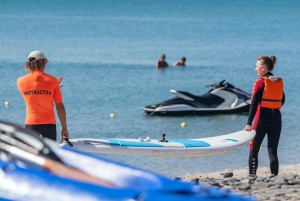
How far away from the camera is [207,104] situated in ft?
67.9

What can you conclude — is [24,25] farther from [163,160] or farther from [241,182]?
[241,182]

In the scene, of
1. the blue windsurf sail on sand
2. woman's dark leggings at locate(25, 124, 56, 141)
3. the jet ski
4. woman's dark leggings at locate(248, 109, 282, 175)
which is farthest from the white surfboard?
the jet ski

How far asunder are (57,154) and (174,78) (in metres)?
28.9

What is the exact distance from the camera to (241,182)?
9141mm

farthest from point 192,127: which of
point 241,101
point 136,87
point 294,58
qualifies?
point 294,58

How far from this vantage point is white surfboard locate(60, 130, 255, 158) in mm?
10242

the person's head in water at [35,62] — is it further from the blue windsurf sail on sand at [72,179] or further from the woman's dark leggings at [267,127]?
the blue windsurf sail on sand at [72,179]

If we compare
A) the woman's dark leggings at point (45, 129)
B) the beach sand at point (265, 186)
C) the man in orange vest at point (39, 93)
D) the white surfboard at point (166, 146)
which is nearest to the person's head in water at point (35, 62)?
the man in orange vest at point (39, 93)

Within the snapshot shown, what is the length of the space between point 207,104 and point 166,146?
991cm


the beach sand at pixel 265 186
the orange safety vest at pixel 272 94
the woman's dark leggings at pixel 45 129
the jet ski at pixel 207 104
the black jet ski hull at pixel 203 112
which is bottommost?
the beach sand at pixel 265 186

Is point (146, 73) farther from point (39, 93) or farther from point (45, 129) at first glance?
point (39, 93)

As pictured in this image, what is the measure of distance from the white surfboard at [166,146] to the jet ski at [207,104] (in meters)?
8.86

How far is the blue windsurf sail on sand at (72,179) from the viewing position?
3.91 m

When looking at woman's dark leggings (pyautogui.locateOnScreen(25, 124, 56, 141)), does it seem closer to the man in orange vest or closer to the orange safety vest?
the man in orange vest
